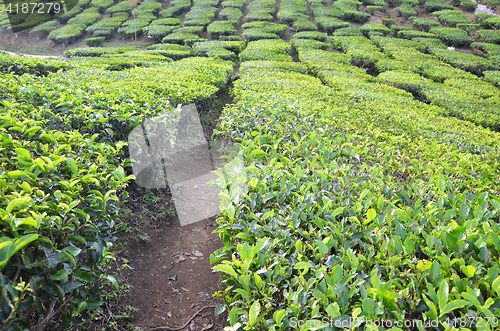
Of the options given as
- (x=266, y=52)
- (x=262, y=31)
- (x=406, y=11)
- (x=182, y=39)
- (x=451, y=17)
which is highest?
(x=406, y=11)

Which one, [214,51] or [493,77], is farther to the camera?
[214,51]

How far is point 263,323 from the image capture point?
4.41 ft

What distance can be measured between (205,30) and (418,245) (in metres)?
24.7

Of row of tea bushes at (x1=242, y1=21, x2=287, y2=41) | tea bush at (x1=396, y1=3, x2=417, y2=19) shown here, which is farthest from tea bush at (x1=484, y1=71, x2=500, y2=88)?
tea bush at (x1=396, y1=3, x2=417, y2=19)

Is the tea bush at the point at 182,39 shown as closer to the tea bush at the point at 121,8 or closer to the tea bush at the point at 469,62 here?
the tea bush at the point at 121,8

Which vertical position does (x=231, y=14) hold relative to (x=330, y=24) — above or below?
above

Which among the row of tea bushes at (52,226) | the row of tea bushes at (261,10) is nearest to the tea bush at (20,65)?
the row of tea bushes at (52,226)

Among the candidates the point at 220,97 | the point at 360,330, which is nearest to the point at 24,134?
the point at 360,330

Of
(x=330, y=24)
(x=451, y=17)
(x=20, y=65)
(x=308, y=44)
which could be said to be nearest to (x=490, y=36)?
(x=451, y=17)

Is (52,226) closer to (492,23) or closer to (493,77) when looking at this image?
(493,77)

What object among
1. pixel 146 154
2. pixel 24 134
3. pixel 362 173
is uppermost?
pixel 24 134

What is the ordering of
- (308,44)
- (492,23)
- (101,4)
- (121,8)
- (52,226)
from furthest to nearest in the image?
(101,4) → (121,8) → (492,23) → (308,44) → (52,226)

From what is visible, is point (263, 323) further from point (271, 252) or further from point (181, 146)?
point (181, 146)

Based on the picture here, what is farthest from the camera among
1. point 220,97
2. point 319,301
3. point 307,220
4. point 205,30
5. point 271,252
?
point 205,30
